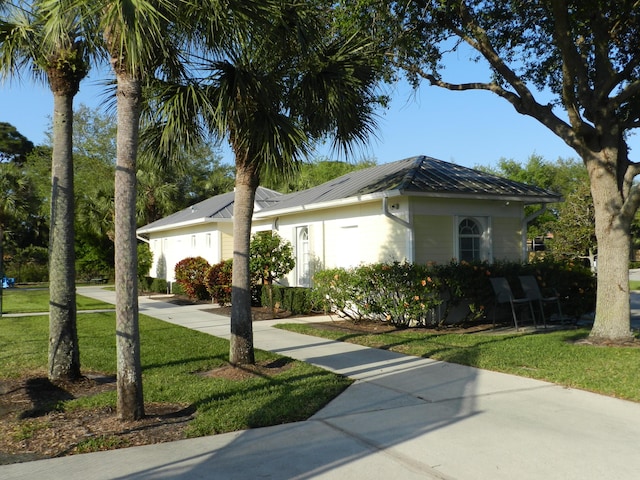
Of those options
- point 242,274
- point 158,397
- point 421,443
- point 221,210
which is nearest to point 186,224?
point 221,210

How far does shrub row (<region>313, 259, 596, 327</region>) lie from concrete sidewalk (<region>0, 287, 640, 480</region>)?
455 centimetres

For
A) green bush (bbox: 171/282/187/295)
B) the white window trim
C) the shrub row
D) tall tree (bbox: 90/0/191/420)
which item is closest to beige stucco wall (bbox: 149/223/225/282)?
green bush (bbox: 171/282/187/295)

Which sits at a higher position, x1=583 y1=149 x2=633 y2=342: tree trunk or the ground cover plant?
x1=583 y1=149 x2=633 y2=342: tree trunk

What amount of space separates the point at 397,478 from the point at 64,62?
636 cm

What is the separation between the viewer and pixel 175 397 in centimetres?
665

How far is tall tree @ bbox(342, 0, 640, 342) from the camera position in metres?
9.81

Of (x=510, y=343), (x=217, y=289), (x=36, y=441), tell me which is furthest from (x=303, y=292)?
(x=36, y=441)

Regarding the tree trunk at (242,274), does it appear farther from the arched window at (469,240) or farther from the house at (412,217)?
the arched window at (469,240)

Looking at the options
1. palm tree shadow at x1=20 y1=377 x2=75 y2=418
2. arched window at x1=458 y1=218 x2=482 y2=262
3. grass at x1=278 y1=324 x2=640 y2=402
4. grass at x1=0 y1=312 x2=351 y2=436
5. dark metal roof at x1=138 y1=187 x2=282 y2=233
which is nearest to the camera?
grass at x1=0 y1=312 x2=351 y2=436

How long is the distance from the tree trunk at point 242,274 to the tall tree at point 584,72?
3.27 m

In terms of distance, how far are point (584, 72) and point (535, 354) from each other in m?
4.87

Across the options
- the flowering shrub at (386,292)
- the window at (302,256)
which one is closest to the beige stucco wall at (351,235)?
the window at (302,256)

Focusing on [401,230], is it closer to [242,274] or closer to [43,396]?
[242,274]

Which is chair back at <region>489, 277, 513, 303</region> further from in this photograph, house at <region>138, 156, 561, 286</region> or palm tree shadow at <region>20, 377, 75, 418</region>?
palm tree shadow at <region>20, 377, 75, 418</region>
